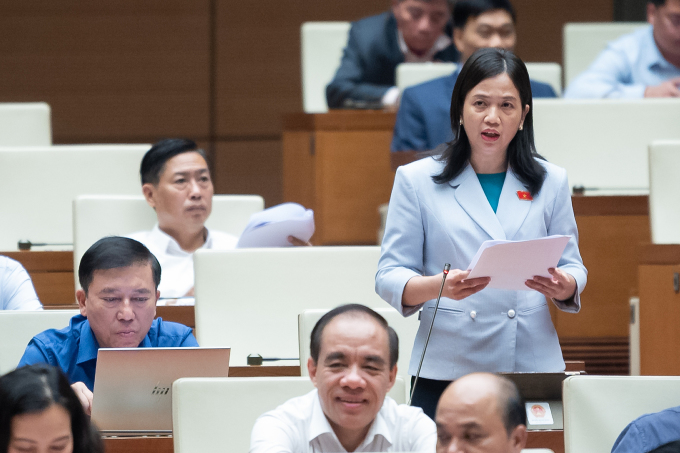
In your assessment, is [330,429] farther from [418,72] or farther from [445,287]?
[418,72]

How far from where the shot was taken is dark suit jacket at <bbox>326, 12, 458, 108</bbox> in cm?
376

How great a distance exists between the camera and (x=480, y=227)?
1.80 meters

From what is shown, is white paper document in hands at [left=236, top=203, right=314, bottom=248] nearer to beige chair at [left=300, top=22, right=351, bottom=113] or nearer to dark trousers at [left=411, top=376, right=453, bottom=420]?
dark trousers at [left=411, top=376, right=453, bottom=420]

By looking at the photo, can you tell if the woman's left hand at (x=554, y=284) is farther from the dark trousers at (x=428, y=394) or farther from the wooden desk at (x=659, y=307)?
the wooden desk at (x=659, y=307)

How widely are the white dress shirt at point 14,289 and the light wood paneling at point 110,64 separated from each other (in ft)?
7.43

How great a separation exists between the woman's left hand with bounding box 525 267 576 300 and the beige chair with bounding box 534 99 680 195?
4.53ft

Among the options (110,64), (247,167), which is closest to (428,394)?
(247,167)

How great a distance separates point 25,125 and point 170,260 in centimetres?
116

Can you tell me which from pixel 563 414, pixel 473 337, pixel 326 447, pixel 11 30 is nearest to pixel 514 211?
pixel 473 337

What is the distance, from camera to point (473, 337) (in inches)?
69.7

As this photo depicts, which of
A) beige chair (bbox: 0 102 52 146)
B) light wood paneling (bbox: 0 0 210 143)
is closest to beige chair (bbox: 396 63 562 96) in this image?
beige chair (bbox: 0 102 52 146)

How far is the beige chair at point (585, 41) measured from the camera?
4109mm

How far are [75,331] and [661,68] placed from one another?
2261mm

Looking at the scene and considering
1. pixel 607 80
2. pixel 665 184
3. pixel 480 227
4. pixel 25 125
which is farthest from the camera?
pixel 25 125
